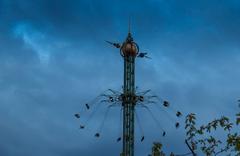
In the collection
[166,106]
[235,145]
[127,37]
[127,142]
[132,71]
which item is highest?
[127,37]

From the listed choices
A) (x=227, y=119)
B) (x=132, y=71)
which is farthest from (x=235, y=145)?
(x=132, y=71)

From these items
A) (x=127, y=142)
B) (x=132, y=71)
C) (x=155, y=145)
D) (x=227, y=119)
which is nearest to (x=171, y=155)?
(x=155, y=145)

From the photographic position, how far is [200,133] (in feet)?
57.1

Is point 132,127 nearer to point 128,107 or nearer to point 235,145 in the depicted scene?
point 128,107

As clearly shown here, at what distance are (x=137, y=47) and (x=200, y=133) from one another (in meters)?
52.1

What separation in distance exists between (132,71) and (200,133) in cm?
4956

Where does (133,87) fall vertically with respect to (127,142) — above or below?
above

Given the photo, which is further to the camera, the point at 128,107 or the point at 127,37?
the point at 127,37

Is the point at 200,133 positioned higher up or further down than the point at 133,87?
further down

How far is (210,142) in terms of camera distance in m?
17.7

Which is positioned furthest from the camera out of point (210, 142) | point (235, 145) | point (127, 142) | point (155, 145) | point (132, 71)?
point (132, 71)

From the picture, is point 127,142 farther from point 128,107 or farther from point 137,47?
point 137,47

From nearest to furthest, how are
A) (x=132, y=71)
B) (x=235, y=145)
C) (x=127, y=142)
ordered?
1. (x=235, y=145)
2. (x=127, y=142)
3. (x=132, y=71)

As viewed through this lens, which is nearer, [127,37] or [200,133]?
[200,133]
